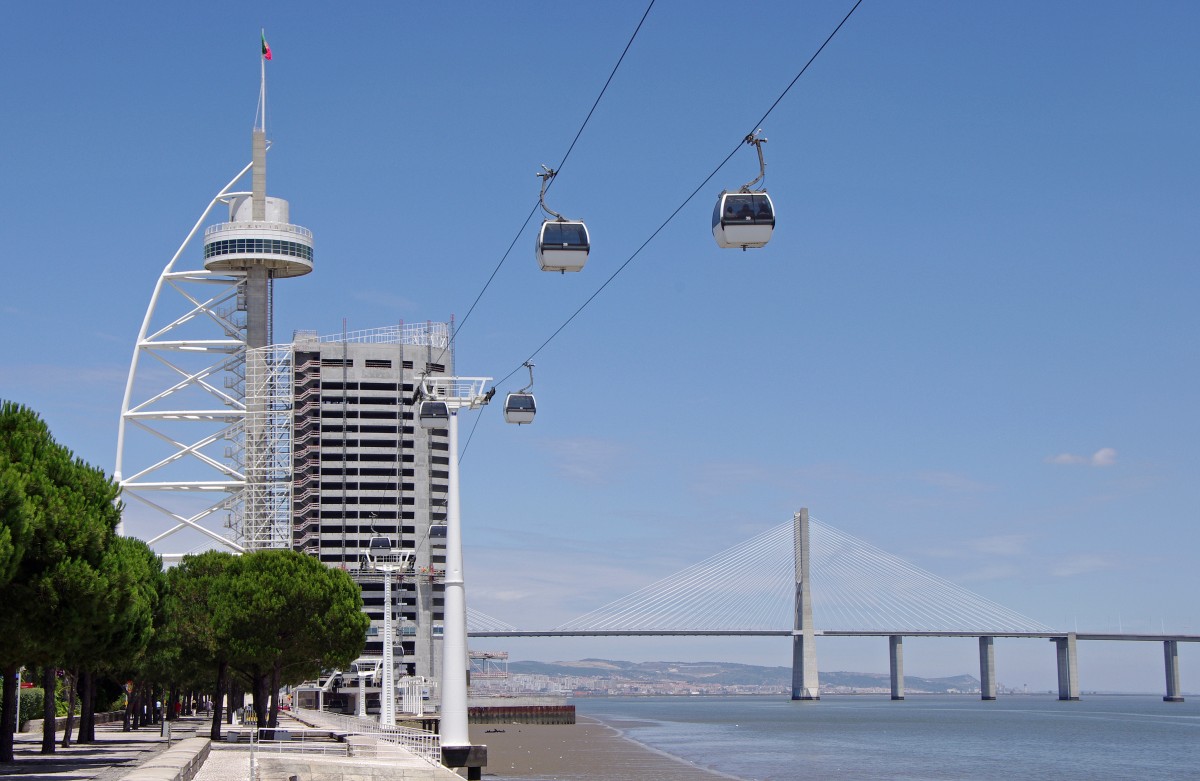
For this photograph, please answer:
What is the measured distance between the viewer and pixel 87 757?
46219 mm

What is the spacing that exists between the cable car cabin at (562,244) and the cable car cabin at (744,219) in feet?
9.82

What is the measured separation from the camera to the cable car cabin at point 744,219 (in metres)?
19.7

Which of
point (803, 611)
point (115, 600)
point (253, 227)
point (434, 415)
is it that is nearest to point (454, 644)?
point (434, 415)

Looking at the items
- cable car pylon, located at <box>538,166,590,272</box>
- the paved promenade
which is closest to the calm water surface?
the paved promenade

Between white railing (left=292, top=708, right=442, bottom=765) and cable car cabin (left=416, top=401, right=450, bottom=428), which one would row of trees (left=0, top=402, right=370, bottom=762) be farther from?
cable car cabin (left=416, top=401, right=450, bottom=428)

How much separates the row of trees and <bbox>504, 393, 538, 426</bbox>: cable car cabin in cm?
1047

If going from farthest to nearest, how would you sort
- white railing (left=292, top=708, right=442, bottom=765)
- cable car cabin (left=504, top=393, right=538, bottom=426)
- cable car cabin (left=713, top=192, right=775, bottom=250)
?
white railing (left=292, top=708, right=442, bottom=765) < cable car cabin (left=504, top=393, right=538, bottom=426) < cable car cabin (left=713, top=192, right=775, bottom=250)

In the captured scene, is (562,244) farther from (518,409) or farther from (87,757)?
(87,757)

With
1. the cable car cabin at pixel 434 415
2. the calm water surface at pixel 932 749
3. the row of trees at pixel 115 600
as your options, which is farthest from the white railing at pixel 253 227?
the cable car cabin at pixel 434 415

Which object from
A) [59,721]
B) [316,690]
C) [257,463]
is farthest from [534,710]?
[59,721]

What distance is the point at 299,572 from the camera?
62594mm

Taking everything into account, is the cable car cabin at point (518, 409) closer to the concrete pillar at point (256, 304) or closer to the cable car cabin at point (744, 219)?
the cable car cabin at point (744, 219)

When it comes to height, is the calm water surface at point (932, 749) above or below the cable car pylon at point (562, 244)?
below

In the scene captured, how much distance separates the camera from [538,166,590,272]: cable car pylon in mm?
22234
